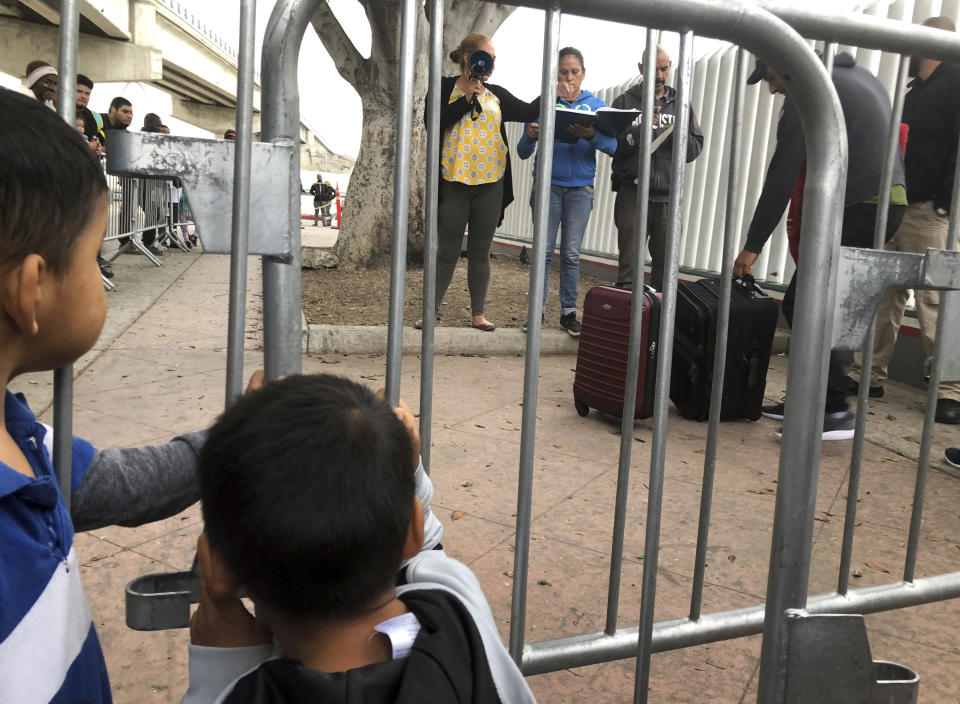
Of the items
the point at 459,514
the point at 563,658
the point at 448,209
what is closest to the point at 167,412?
the point at 459,514

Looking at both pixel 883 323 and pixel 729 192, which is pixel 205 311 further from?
pixel 729 192

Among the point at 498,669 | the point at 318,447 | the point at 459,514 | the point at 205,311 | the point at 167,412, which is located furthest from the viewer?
the point at 205,311

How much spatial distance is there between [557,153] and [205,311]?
3.64 meters

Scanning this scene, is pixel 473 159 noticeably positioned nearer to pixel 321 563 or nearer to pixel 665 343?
pixel 665 343

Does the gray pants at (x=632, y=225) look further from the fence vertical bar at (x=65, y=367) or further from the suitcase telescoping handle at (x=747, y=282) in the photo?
the fence vertical bar at (x=65, y=367)

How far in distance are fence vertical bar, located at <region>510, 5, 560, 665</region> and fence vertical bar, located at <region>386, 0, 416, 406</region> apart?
254mm

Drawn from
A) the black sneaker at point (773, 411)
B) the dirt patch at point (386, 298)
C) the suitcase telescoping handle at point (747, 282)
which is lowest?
the black sneaker at point (773, 411)

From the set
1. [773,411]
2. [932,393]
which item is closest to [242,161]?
[932,393]

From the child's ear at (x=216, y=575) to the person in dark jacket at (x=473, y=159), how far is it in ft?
15.0

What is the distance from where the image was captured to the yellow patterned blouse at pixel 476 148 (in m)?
5.50

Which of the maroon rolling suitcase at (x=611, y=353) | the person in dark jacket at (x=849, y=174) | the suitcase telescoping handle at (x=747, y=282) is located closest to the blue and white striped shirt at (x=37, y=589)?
the person in dark jacket at (x=849, y=174)

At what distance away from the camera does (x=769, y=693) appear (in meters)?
1.69

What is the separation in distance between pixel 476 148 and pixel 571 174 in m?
1.00

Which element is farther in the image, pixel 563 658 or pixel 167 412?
pixel 167 412
